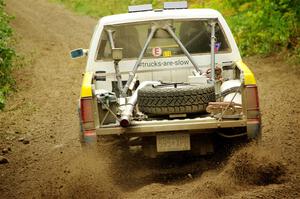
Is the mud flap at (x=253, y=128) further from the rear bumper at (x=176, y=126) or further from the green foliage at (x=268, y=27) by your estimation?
the green foliage at (x=268, y=27)

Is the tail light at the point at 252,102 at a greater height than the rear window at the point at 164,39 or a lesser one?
lesser

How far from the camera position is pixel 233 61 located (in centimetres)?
816

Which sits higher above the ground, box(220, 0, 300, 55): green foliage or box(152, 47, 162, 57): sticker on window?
box(152, 47, 162, 57): sticker on window

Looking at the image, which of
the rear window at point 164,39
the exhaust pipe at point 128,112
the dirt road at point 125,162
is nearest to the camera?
the dirt road at point 125,162

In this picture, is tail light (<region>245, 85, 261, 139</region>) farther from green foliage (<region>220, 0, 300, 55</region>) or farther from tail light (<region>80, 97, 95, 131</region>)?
green foliage (<region>220, 0, 300, 55</region>)

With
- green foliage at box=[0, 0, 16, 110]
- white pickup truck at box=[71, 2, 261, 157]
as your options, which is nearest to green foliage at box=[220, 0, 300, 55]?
green foliage at box=[0, 0, 16, 110]

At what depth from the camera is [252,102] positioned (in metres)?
6.77

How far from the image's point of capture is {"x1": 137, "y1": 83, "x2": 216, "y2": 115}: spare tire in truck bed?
22.2 ft

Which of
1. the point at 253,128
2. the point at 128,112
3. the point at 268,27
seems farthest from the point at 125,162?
the point at 268,27

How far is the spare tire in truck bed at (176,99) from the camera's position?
6.78 meters

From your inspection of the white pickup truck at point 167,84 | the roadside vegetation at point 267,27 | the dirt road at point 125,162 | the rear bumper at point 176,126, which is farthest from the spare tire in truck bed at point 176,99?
the roadside vegetation at point 267,27

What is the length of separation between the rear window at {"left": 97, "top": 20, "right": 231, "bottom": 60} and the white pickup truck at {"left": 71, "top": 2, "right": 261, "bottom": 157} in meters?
0.01

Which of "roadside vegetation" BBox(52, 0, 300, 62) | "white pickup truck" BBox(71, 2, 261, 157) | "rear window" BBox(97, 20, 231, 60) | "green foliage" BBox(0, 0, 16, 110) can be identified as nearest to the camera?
"white pickup truck" BBox(71, 2, 261, 157)

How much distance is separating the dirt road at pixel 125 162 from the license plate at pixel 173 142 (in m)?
0.36
